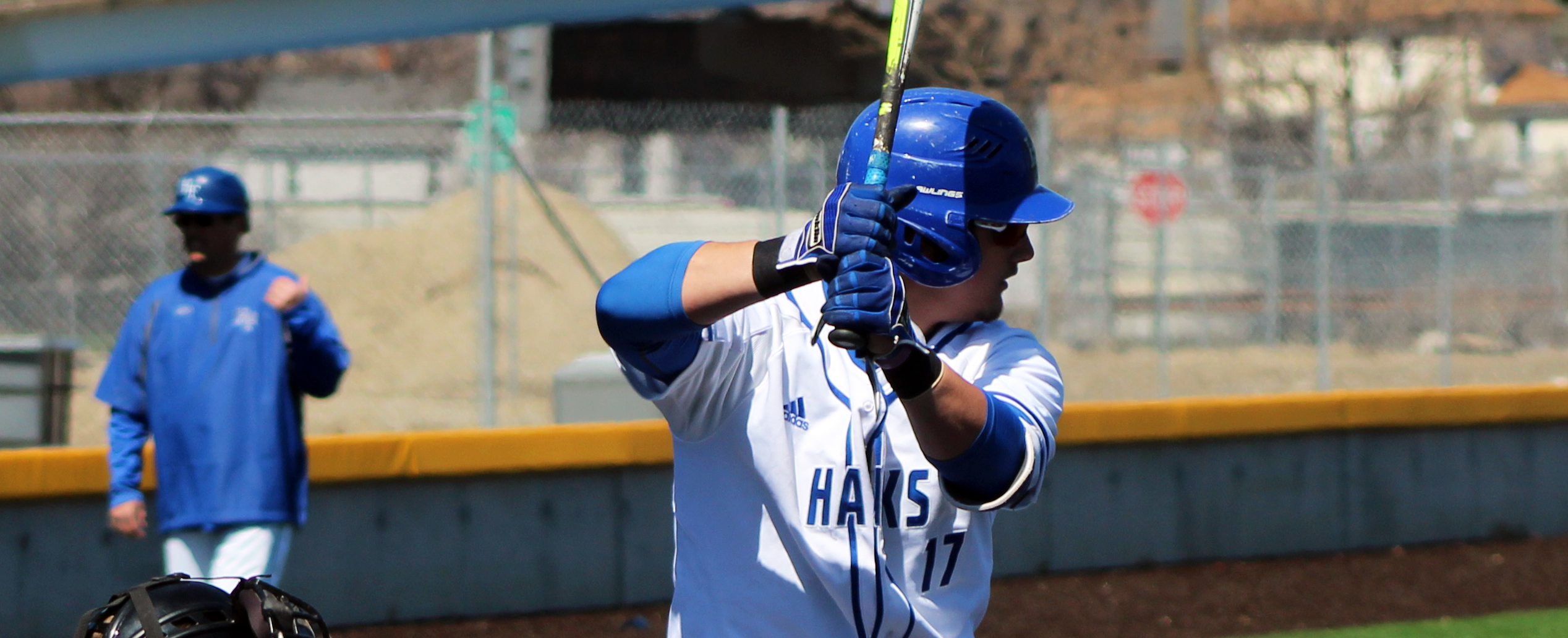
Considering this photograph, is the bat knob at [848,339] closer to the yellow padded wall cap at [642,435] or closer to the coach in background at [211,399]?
the coach in background at [211,399]

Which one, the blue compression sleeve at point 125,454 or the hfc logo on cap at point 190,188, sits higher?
the hfc logo on cap at point 190,188

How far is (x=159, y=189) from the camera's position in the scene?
9883 millimetres

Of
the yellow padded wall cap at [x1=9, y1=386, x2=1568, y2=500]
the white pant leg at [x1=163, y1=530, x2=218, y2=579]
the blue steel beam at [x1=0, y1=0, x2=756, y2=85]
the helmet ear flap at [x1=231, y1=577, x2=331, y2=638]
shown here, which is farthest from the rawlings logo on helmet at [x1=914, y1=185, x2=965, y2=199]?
the yellow padded wall cap at [x1=9, y1=386, x2=1568, y2=500]

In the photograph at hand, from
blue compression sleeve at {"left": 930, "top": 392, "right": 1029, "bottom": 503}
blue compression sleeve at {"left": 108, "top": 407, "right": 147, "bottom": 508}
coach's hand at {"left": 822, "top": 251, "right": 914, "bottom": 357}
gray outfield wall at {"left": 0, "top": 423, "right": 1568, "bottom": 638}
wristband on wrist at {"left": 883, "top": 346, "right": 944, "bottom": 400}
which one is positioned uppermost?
coach's hand at {"left": 822, "top": 251, "right": 914, "bottom": 357}

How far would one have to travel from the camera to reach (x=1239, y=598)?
25.2 feet

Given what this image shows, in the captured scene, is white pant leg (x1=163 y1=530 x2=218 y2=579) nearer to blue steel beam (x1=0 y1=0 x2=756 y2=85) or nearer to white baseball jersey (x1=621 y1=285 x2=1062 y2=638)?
blue steel beam (x1=0 y1=0 x2=756 y2=85)

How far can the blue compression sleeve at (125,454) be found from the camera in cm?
479

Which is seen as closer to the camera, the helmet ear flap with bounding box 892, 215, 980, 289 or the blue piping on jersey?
the helmet ear flap with bounding box 892, 215, 980, 289

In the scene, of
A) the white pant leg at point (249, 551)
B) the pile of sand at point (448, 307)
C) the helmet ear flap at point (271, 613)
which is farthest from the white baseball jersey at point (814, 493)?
the pile of sand at point (448, 307)

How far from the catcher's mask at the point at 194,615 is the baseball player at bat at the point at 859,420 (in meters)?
0.56

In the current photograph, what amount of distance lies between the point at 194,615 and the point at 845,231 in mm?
925

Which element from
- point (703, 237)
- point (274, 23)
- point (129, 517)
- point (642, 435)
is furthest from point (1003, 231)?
point (703, 237)

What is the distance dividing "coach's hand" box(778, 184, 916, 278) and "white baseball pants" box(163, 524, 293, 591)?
328 centimetres

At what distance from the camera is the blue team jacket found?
4727 millimetres
